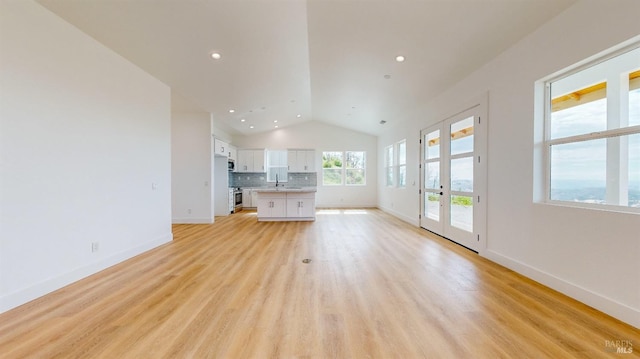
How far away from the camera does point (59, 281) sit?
260 centimetres

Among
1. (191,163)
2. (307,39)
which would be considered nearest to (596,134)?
(307,39)

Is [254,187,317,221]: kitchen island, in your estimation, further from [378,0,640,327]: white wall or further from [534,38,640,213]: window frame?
[534,38,640,213]: window frame

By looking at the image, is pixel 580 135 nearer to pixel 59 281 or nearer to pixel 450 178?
pixel 450 178

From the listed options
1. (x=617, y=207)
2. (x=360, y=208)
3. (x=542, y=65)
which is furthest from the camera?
(x=360, y=208)

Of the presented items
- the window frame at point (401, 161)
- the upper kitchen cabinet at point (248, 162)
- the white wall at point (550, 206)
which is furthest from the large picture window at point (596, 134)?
the upper kitchen cabinet at point (248, 162)

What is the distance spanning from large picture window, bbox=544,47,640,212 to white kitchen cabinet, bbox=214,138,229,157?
6.91 metres

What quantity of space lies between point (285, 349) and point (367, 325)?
660 mm

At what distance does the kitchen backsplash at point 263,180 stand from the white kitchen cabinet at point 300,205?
2791mm

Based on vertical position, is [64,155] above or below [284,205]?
above

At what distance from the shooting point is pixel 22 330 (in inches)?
73.7

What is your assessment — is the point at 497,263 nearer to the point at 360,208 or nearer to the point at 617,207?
the point at 617,207

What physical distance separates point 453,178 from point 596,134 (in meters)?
2.19

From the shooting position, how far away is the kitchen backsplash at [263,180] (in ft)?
30.9

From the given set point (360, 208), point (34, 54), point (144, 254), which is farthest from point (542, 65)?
point (360, 208)
